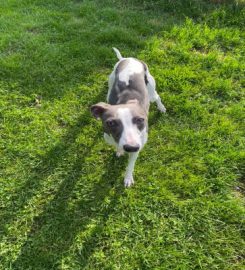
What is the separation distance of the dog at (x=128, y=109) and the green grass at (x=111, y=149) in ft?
1.47

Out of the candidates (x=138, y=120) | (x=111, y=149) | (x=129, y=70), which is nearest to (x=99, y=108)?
(x=138, y=120)

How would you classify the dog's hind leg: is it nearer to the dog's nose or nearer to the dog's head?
the dog's head

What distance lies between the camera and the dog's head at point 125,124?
3330 mm

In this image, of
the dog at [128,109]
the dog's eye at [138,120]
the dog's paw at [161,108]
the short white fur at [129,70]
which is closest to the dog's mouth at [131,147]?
the dog at [128,109]

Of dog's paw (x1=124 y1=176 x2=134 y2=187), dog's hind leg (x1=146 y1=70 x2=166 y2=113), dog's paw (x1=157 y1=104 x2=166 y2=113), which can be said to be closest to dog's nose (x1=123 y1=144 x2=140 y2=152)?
dog's paw (x1=124 y1=176 x2=134 y2=187)

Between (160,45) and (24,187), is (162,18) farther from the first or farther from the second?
(24,187)

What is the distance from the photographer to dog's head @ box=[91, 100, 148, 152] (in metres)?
3.33

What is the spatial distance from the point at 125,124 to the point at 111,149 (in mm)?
1287

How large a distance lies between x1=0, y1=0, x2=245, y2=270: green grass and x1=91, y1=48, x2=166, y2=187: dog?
0.45 meters

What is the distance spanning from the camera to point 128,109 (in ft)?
11.6

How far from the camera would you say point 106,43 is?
642 centimetres

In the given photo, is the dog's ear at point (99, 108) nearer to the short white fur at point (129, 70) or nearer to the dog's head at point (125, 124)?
the dog's head at point (125, 124)

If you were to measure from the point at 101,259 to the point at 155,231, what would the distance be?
0.63 m

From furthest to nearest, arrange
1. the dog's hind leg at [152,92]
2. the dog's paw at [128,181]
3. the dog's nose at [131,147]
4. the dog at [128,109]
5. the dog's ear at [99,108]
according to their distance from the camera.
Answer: the dog's hind leg at [152,92], the dog's paw at [128,181], the dog's ear at [99,108], the dog at [128,109], the dog's nose at [131,147]
